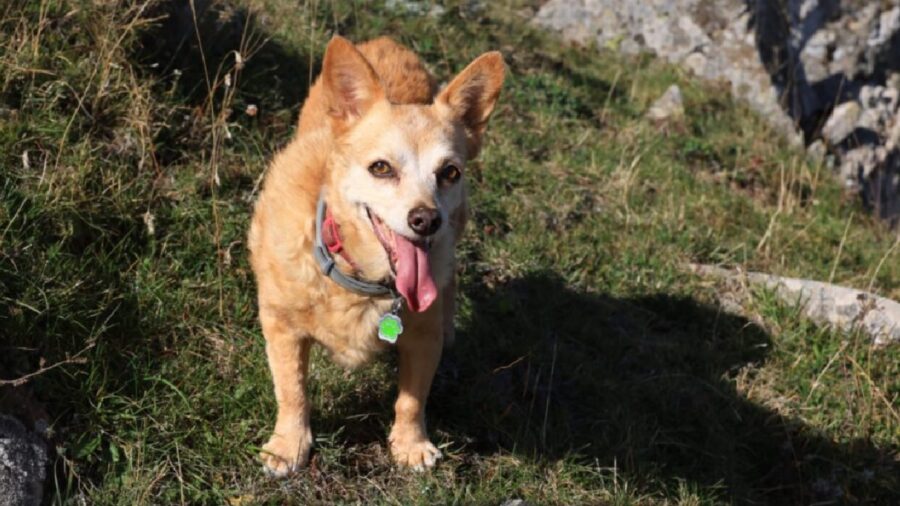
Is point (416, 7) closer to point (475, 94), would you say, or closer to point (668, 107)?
point (668, 107)

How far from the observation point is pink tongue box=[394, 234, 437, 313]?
332 centimetres

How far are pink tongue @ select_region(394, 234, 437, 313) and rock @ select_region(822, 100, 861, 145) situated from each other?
5.80m

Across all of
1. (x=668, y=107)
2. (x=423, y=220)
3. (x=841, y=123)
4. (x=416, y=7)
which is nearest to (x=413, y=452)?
(x=423, y=220)

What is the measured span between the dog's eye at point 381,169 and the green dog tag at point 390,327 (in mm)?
521

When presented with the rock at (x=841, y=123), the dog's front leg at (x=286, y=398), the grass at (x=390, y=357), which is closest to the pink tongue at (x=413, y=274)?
the dog's front leg at (x=286, y=398)

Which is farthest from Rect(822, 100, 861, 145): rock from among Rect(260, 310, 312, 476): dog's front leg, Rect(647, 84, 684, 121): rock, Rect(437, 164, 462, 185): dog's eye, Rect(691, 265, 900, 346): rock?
Rect(260, 310, 312, 476): dog's front leg

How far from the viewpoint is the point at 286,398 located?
11.8 feet

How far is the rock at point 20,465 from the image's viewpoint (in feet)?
10.2

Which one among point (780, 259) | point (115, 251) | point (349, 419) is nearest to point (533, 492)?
point (349, 419)

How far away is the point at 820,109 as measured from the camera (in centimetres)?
830

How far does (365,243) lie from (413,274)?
250 mm

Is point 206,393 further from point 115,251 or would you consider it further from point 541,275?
point 541,275

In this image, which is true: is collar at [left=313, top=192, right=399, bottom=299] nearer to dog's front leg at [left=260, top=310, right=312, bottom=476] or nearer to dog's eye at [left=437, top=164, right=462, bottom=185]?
dog's front leg at [left=260, top=310, right=312, bottom=476]

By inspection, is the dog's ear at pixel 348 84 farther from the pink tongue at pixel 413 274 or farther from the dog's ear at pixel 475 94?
the pink tongue at pixel 413 274
